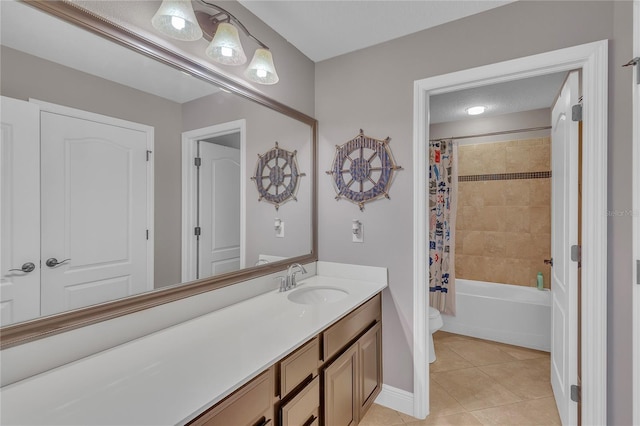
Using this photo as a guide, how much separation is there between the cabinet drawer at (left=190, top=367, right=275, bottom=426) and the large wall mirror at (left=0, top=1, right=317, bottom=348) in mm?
563

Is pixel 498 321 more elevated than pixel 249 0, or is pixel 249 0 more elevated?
pixel 249 0

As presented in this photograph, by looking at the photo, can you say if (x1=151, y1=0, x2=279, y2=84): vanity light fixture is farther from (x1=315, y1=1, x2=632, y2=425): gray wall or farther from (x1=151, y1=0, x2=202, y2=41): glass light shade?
(x1=315, y1=1, x2=632, y2=425): gray wall

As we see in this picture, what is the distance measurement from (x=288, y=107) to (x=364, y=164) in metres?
0.66

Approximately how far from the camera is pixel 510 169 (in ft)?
11.0

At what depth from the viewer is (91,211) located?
1.06 metres

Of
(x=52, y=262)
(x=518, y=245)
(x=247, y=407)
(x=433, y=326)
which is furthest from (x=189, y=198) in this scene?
(x=518, y=245)

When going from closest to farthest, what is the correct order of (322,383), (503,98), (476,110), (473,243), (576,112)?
(322,383), (576,112), (503,98), (476,110), (473,243)

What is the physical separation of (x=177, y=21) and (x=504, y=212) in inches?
138

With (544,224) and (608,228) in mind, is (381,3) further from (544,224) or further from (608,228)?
(544,224)

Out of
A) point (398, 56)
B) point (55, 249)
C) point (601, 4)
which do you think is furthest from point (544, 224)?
point (55, 249)

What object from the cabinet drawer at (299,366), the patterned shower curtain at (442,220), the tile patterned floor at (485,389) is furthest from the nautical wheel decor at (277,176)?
the patterned shower curtain at (442,220)

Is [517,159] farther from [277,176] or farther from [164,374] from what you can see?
[164,374]

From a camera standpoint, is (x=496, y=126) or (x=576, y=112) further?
(x=496, y=126)

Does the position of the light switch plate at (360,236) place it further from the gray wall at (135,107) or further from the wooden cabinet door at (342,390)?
the gray wall at (135,107)
